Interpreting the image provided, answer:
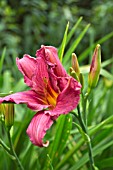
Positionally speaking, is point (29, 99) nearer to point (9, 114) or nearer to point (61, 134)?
point (9, 114)

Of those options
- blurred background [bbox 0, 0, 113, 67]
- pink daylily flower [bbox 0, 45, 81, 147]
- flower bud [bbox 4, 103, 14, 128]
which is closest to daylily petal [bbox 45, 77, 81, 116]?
pink daylily flower [bbox 0, 45, 81, 147]

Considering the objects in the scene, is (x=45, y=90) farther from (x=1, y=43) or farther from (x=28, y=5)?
(x=28, y=5)

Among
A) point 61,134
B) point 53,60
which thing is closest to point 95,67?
point 53,60

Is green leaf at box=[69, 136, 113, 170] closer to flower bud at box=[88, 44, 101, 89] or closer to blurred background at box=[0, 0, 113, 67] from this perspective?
flower bud at box=[88, 44, 101, 89]

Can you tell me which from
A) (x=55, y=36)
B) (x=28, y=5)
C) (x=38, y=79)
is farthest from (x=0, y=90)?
(x=55, y=36)

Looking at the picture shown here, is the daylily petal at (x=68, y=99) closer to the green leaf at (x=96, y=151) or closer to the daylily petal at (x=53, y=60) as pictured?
the daylily petal at (x=53, y=60)

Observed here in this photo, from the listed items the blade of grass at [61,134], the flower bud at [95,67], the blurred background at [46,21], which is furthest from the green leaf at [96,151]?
the blurred background at [46,21]
